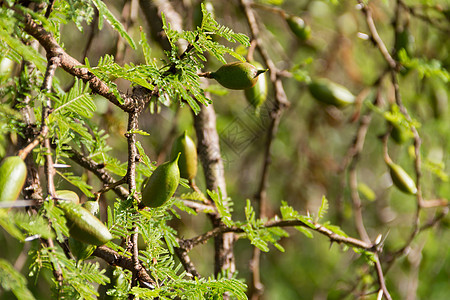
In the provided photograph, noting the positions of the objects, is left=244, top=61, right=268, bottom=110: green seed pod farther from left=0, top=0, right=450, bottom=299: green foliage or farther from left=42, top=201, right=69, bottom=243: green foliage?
left=42, top=201, right=69, bottom=243: green foliage

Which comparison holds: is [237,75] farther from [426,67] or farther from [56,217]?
[426,67]

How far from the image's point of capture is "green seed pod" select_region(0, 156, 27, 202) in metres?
0.47

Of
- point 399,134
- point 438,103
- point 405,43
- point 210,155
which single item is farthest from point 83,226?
point 438,103

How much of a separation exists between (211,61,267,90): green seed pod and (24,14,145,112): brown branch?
0.37ft

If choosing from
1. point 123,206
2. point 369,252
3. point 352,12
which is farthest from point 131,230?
point 352,12

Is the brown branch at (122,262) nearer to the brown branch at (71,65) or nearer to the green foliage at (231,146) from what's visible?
the green foliage at (231,146)

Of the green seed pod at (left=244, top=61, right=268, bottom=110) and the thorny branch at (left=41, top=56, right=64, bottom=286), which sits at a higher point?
the thorny branch at (left=41, top=56, right=64, bottom=286)

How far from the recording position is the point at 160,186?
58cm

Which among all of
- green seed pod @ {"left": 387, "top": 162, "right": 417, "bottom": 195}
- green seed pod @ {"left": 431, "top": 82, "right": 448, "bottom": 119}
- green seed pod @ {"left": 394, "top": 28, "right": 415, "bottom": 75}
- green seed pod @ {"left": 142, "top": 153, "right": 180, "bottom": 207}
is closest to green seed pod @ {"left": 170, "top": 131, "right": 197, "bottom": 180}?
green seed pod @ {"left": 142, "top": 153, "right": 180, "bottom": 207}

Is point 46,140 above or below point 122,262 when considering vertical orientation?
above

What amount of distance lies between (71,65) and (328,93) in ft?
2.96

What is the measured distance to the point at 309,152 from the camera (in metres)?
2.18

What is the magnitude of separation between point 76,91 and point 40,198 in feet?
0.45

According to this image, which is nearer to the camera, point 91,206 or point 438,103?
point 91,206
